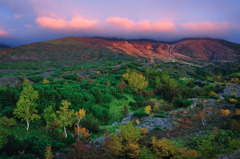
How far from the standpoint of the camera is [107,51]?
128 metres

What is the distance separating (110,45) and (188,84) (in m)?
127

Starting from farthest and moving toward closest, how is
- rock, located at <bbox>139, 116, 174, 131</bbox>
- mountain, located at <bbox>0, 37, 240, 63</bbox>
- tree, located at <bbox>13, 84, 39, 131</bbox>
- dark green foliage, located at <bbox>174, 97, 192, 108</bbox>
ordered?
1. mountain, located at <bbox>0, 37, 240, 63</bbox>
2. dark green foliage, located at <bbox>174, 97, 192, 108</bbox>
3. rock, located at <bbox>139, 116, 174, 131</bbox>
4. tree, located at <bbox>13, 84, 39, 131</bbox>

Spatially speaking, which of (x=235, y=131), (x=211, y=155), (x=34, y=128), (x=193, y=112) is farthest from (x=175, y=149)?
(x=193, y=112)

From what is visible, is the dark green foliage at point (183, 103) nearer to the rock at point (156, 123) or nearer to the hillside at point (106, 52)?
the rock at point (156, 123)

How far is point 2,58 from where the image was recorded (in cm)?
8944

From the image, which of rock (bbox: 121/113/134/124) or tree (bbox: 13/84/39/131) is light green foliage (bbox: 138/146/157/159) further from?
tree (bbox: 13/84/39/131)

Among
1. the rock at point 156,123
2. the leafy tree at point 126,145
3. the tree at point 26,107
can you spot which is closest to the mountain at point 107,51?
the rock at point 156,123

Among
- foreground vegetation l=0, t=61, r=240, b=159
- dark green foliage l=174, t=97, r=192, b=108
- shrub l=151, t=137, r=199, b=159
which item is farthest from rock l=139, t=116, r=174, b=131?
dark green foliage l=174, t=97, r=192, b=108

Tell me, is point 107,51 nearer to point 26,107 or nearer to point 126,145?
point 26,107

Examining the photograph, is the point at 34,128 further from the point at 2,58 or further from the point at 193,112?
the point at 2,58

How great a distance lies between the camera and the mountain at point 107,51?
108 meters

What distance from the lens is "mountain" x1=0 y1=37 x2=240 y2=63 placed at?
108 m

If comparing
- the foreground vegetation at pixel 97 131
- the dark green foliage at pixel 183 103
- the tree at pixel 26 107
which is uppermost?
the tree at pixel 26 107

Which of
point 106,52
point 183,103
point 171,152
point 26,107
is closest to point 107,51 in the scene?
point 106,52
